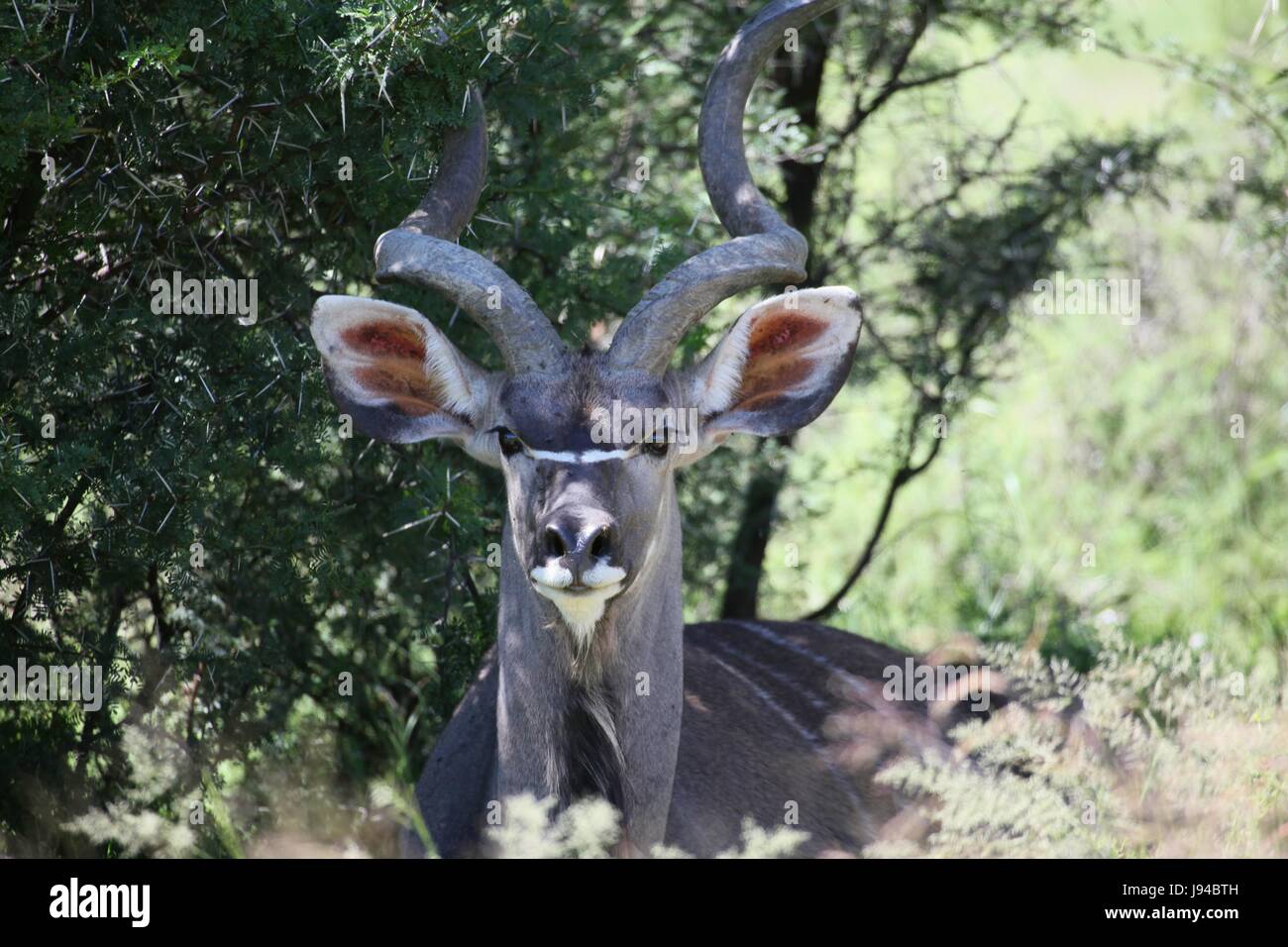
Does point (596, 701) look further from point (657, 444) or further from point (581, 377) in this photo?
point (581, 377)

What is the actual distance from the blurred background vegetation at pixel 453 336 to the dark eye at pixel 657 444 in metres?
0.98

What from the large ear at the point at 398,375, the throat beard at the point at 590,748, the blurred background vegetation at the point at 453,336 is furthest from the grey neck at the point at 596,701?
the blurred background vegetation at the point at 453,336

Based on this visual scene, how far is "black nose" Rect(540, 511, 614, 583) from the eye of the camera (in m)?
4.01

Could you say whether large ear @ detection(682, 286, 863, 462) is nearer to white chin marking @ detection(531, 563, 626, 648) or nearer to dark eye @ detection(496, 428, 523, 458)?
dark eye @ detection(496, 428, 523, 458)

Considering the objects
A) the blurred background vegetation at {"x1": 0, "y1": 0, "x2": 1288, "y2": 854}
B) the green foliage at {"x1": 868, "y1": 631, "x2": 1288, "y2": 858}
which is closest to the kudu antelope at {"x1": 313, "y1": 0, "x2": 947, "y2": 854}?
the blurred background vegetation at {"x1": 0, "y1": 0, "x2": 1288, "y2": 854}

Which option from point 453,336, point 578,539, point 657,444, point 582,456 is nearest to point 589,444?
point 582,456

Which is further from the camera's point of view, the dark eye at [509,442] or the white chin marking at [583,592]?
the dark eye at [509,442]

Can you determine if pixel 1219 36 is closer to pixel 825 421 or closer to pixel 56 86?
pixel 825 421

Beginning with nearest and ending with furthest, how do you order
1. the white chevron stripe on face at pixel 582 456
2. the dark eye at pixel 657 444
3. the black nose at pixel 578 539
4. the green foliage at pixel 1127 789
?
the black nose at pixel 578 539 < the green foliage at pixel 1127 789 < the white chevron stripe on face at pixel 582 456 < the dark eye at pixel 657 444

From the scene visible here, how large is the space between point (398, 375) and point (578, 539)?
1.04 m

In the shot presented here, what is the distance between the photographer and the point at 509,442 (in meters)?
4.50

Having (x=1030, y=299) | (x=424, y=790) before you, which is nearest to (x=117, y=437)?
(x=424, y=790)

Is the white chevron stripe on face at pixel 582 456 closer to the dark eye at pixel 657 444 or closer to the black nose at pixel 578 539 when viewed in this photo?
the dark eye at pixel 657 444

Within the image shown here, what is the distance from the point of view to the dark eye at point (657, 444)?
A: 445 cm
